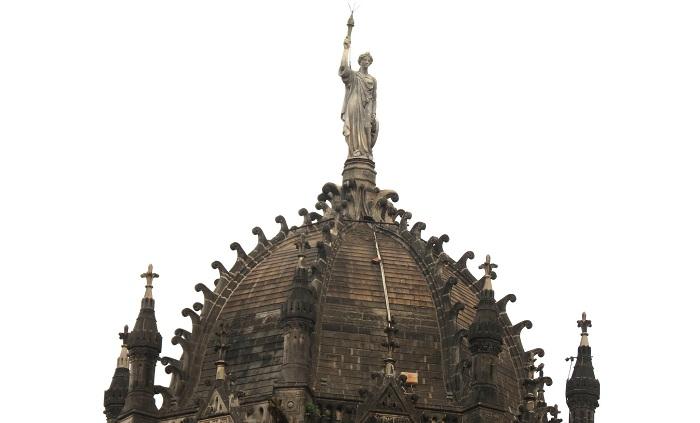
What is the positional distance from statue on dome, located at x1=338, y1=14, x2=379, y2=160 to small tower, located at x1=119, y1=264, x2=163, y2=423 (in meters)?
14.6

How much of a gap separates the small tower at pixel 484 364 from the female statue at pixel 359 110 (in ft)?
50.2

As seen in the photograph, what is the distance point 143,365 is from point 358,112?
56.4 ft

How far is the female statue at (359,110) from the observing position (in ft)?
353

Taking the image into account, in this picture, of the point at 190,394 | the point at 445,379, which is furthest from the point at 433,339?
the point at 190,394

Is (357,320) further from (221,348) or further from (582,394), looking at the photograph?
(582,394)

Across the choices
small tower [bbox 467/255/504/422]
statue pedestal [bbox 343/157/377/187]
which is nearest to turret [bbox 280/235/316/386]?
small tower [bbox 467/255/504/422]

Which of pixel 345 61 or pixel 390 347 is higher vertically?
pixel 345 61

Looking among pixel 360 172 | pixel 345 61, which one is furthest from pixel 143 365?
pixel 345 61

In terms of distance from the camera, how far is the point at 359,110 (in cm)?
10756

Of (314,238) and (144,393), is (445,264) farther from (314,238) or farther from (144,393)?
(144,393)

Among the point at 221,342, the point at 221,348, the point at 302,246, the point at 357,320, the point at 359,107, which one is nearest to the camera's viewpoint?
the point at 221,348

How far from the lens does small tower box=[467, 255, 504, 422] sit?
307 feet

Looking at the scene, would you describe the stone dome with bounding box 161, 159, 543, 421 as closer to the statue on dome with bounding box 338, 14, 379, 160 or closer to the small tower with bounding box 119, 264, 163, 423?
the small tower with bounding box 119, 264, 163, 423

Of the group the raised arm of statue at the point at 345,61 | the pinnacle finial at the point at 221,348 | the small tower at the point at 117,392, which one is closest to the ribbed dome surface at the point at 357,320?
the pinnacle finial at the point at 221,348
